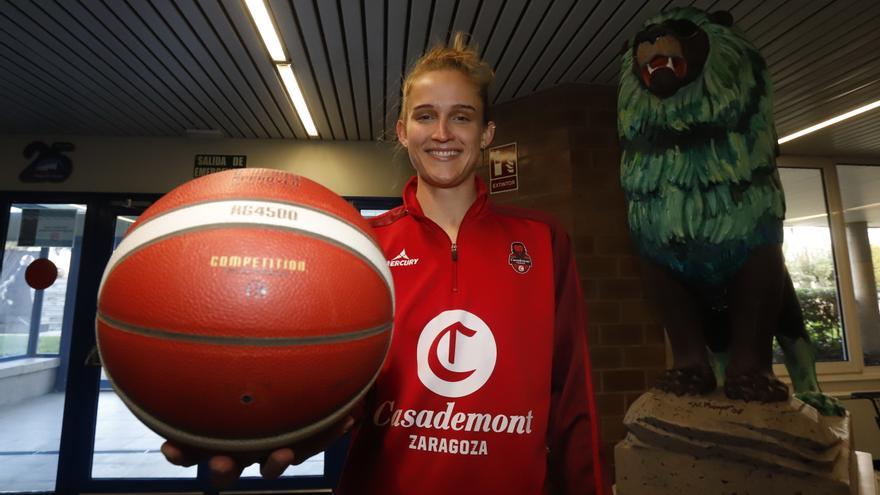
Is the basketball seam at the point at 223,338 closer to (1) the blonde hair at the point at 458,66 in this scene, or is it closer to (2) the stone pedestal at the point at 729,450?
(1) the blonde hair at the point at 458,66

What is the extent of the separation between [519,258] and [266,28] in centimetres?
203

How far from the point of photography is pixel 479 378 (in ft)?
2.90

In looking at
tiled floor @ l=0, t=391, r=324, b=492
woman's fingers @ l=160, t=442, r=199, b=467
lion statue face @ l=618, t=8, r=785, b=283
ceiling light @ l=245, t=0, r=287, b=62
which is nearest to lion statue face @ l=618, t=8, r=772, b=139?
lion statue face @ l=618, t=8, r=785, b=283

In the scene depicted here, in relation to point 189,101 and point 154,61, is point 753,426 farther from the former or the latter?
point 189,101

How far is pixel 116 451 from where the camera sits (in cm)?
385

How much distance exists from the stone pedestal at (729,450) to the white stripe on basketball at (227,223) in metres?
0.81

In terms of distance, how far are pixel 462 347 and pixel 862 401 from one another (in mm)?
4573

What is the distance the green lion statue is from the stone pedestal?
0.05 metres

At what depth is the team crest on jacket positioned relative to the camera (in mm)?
990

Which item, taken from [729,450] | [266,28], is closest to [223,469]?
[729,450]

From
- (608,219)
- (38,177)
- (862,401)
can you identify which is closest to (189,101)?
(38,177)

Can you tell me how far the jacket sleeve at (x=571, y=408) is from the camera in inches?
35.5

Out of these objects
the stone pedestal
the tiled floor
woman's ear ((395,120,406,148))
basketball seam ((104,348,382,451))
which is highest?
woman's ear ((395,120,406,148))

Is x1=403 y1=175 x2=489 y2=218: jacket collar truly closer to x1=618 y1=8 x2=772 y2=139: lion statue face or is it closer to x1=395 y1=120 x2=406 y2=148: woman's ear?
x1=395 y1=120 x2=406 y2=148: woman's ear
